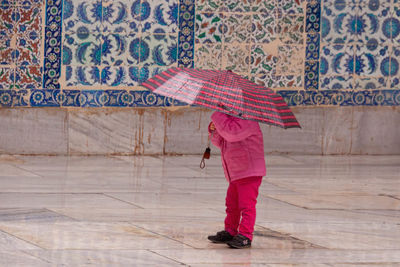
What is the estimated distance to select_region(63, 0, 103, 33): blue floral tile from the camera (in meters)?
8.21

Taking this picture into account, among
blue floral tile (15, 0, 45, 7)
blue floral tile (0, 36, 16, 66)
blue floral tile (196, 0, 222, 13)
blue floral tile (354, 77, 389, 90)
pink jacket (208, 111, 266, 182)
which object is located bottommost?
pink jacket (208, 111, 266, 182)

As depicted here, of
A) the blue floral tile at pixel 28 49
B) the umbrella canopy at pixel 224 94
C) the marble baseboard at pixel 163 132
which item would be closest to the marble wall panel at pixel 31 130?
the marble baseboard at pixel 163 132

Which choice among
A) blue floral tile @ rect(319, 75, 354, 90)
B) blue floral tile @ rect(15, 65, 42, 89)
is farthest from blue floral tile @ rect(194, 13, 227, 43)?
blue floral tile @ rect(15, 65, 42, 89)

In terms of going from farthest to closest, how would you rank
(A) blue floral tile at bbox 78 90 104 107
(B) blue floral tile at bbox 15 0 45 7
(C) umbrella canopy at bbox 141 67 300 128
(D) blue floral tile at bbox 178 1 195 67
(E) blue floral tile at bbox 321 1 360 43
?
1. (E) blue floral tile at bbox 321 1 360 43
2. (D) blue floral tile at bbox 178 1 195 67
3. (A) blue floral tile at bbox 78 90 104 107
4. (B) blue floral tile at bbox 15 0 45 7
5. (C) umbrella canopy at bbox 141 67 300 128

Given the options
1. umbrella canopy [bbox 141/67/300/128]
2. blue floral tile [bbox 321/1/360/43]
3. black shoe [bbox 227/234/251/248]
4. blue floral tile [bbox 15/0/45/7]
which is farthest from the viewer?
blue floral tile [bbox 321/1/360/43]

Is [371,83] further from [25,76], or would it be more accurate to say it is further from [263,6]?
[25,76]

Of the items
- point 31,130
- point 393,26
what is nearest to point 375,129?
point 393,26

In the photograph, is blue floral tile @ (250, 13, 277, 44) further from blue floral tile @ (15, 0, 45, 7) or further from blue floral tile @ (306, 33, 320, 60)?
blue floral tile @ (15, 0, 45, 7)

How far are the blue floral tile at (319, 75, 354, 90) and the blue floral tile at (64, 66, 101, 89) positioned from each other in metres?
2.21

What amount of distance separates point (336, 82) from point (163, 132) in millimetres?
1795

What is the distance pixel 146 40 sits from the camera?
27.3 feet

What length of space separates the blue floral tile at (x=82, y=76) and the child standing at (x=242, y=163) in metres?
3.68

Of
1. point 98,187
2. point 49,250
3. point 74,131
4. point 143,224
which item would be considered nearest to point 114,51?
point 74,131

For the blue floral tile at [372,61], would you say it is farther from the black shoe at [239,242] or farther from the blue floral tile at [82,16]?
the black shoe at [239,242]
